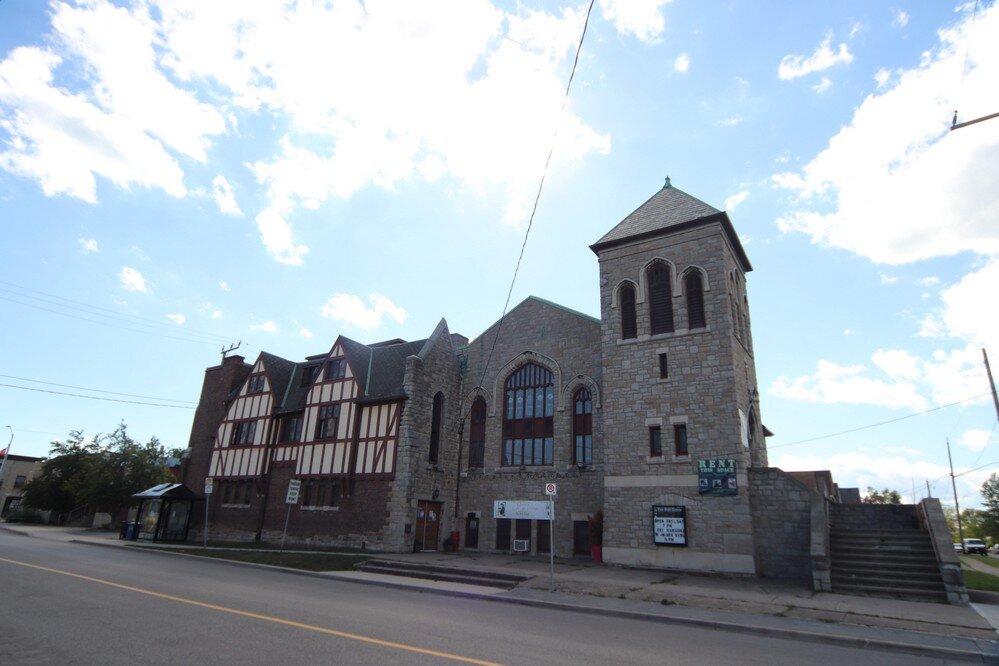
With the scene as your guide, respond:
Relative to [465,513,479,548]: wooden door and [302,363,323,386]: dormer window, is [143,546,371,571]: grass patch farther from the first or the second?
[302,363,323,386]: dormer window

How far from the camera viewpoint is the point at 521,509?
79.7ft

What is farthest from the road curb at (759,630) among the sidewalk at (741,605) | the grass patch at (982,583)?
the grass patch at (982,583)

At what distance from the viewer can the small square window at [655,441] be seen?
817 inches

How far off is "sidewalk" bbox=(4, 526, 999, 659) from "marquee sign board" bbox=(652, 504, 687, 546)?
1.14 m

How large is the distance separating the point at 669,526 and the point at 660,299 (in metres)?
9.23

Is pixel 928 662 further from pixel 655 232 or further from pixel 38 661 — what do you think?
pixel 655 232

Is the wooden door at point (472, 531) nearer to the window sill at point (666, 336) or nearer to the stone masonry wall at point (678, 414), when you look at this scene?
the stone masonry wall at point (678, 414)

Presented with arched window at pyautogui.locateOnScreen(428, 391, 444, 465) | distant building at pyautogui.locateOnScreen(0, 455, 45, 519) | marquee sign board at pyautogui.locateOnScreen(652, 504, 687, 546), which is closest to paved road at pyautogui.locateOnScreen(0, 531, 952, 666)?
marquee sign board at pyautogui.locateOnScreen(652, 504, 687, 546)

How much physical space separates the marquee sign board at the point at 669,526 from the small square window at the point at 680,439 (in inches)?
80.8

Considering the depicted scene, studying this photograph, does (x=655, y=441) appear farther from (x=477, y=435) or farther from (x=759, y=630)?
(x=759, y=630)

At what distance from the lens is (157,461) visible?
44.8m

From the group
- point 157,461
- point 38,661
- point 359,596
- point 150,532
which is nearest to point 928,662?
point 359,596

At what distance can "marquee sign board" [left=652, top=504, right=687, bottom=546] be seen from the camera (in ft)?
63.3

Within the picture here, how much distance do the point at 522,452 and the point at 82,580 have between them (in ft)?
55.9
